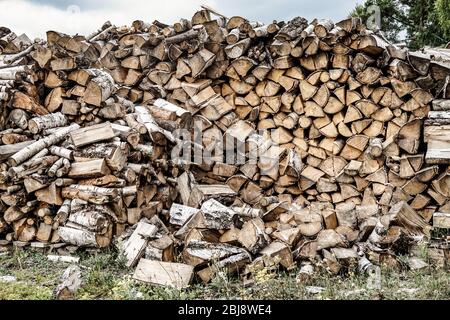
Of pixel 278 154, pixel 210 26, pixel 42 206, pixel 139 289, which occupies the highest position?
pixel 210 26

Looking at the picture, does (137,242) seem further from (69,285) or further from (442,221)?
(442,221)

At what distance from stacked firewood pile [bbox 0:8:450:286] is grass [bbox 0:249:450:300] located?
0.16 metres

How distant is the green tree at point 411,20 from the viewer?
12.2 metres

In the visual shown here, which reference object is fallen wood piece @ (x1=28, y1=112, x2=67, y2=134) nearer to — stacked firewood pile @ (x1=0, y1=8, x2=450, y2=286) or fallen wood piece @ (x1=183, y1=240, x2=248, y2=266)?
stacked firewood pile @ (x1=0, y1=8, x2=450, y2=286)

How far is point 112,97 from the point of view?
5520 mm

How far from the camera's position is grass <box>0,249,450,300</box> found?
350 centimetres

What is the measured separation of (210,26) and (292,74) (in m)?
1.23

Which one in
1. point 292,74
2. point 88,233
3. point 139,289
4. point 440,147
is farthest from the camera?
point 292,74

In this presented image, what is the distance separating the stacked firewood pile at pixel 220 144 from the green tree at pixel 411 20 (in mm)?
6552

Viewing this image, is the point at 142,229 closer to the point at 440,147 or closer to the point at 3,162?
the point at 3,162
